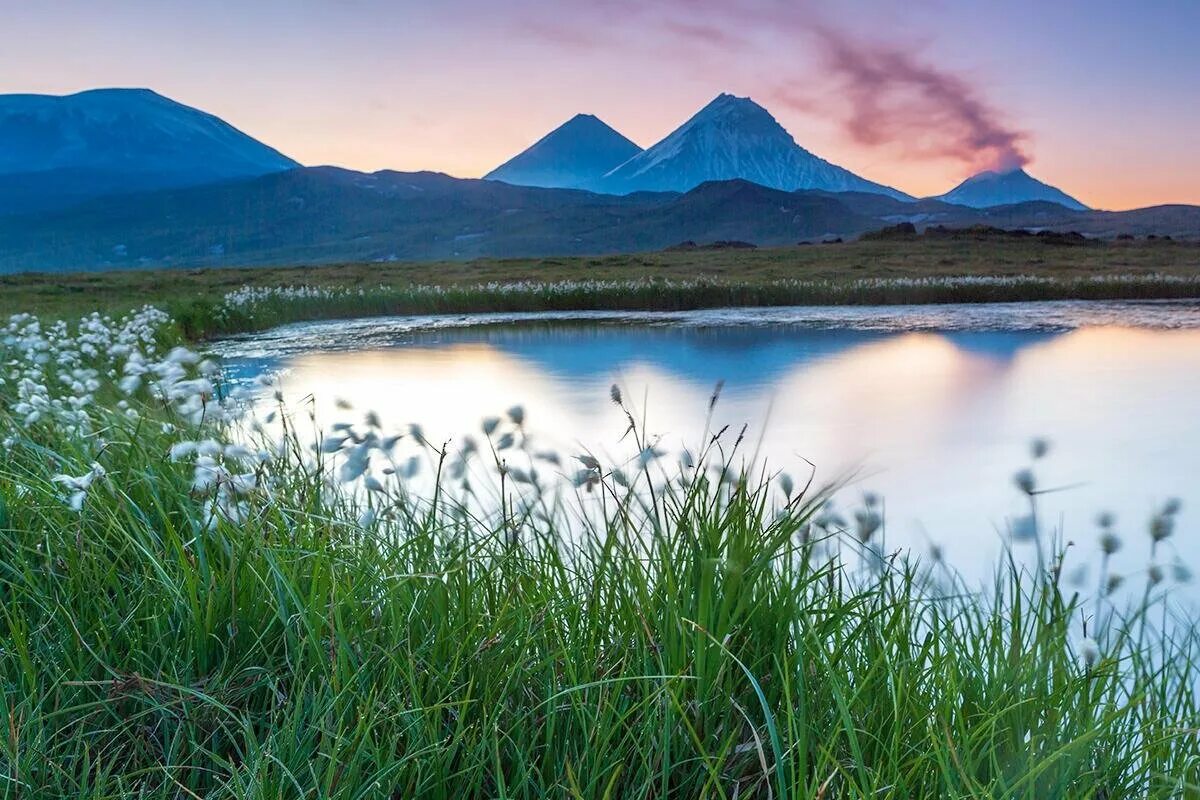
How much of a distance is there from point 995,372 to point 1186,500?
19.7 feet

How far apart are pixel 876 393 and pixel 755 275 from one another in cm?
2462

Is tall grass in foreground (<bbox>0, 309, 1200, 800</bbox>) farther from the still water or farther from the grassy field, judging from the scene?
the grassy field

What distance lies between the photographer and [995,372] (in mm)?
12039

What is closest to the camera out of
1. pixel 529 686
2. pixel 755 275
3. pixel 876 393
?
pixel 529 686

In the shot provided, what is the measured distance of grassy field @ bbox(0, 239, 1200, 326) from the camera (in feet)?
76.1

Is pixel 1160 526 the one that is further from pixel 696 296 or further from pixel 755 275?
pixel 755 275

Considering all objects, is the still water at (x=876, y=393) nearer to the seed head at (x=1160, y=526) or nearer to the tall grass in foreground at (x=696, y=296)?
the seed head at (x=1160, y=526)

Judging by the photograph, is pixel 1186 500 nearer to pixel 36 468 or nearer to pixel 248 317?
pixel 36 468

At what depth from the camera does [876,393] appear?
35.1ft

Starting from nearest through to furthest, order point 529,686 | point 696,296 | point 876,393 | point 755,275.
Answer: point 529,686, point 876,393, point 696,296, point 755,275

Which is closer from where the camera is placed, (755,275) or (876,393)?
(876,393)

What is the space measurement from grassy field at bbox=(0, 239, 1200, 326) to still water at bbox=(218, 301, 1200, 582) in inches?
Result: 148

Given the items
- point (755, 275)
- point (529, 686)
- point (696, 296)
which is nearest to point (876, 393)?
point (529, 686)

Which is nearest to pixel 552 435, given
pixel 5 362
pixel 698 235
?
pixel 5 362
